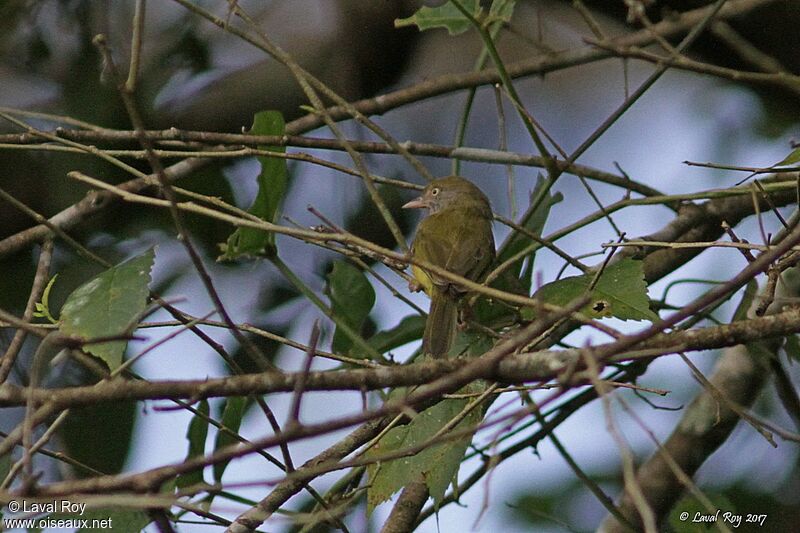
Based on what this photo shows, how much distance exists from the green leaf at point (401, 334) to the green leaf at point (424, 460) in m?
0.81

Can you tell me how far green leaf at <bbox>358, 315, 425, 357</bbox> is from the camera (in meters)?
3.83

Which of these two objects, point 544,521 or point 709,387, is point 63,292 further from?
point 709,387

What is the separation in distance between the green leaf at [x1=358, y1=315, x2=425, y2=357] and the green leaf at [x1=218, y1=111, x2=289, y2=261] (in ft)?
2.37

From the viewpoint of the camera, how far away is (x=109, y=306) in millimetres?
2207

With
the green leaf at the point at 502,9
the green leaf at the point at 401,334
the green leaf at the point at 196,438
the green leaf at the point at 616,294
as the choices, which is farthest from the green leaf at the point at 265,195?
the green leaf at the point at 616,294

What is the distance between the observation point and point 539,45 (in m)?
4.11

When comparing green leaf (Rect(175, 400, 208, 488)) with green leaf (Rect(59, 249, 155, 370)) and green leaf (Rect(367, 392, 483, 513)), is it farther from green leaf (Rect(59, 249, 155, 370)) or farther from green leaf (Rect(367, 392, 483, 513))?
green leaf (Rect(59, 249, 155, 370))

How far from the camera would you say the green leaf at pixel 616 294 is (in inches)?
109

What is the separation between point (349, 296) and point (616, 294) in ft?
4.29

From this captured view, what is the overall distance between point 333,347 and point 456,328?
21.5 inches

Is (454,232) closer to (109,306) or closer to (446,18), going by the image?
(446,18)

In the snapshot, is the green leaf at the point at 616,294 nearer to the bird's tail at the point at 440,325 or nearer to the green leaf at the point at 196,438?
the bird's tail at the point at 440,325

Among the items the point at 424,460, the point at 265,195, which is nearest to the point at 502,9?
the point at 265,195

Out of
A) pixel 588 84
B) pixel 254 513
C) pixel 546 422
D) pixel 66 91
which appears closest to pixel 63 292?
pixel 66 91
